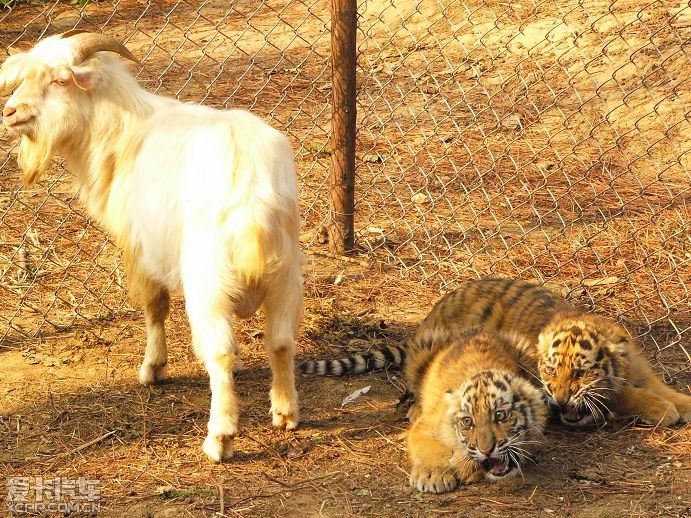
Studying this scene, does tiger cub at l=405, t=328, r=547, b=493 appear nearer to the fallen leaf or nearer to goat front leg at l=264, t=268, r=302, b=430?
the fallen leaf

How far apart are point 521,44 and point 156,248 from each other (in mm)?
6659

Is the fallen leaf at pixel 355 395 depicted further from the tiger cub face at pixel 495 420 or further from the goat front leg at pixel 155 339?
the goat front leg at pixel 155 339

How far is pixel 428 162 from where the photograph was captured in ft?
28.0

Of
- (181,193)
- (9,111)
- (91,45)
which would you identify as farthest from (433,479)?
(9,111)

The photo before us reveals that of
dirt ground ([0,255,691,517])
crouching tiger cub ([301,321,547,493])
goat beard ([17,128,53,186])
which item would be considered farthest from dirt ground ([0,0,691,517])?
goat beard ([17,128,53,186])

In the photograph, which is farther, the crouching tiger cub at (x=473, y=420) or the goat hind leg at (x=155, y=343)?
the goat hind leg at (x=155, y=343)

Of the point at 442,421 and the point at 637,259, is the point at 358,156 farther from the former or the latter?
the point at 442,421

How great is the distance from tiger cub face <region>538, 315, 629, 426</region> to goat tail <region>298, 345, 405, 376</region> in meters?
0.97

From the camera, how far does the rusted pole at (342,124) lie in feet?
21.3

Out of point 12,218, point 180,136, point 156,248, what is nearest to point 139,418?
point 156,248

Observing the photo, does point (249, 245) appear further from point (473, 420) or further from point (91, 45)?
point (91, 45)

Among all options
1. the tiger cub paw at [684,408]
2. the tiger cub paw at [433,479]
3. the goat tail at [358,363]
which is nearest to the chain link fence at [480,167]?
the tiger cub paw at [684,408]

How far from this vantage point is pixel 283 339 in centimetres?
471

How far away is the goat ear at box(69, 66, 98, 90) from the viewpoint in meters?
4.98
